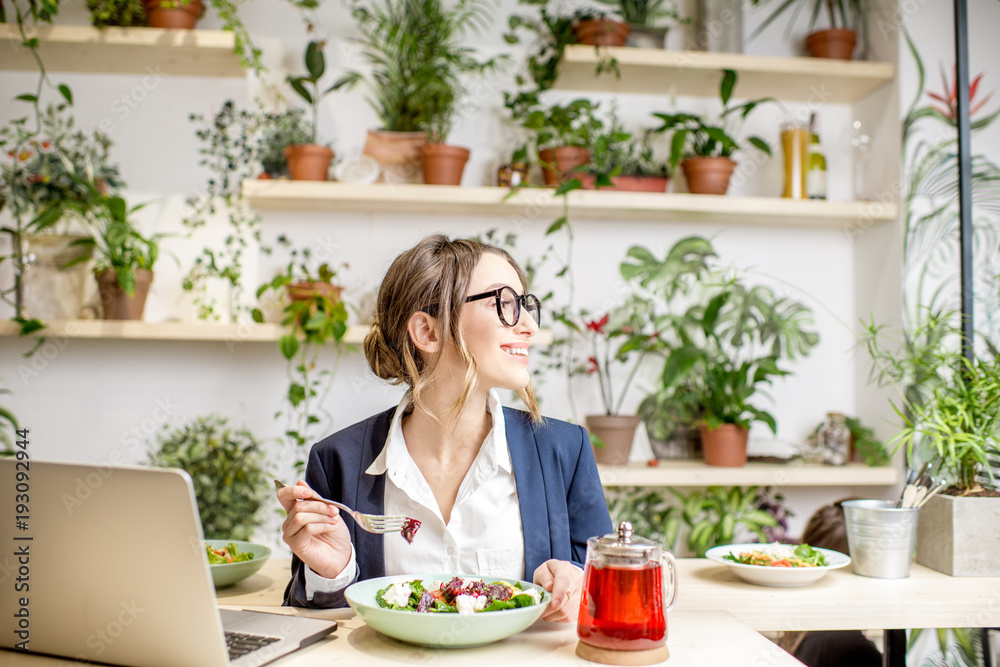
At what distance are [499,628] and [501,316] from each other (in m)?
0.58

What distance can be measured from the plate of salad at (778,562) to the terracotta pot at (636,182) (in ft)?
4.70

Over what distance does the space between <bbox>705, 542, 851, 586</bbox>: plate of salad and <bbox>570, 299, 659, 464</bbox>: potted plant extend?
1004mm

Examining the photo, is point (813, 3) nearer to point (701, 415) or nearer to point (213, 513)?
point (701, 415)

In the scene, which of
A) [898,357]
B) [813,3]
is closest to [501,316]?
[898,357]

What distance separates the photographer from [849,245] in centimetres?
294

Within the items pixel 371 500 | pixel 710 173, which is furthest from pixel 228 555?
pixel 710 173

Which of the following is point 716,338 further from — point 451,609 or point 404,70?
point 451,609

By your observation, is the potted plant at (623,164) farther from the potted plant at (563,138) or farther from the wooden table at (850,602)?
the wooden table at (850,602)

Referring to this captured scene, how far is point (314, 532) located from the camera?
114 cm

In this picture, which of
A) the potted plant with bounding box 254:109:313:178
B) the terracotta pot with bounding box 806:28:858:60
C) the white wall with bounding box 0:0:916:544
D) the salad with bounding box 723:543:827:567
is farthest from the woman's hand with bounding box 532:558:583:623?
the terracotta pot with bounding box 806:28:858:60

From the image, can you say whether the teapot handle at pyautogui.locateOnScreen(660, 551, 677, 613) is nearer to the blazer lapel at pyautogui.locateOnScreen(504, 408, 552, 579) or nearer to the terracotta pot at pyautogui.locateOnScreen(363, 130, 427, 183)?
the blazer lapel at pyautogui.locateOnScreen(504, 408, 552, 579)

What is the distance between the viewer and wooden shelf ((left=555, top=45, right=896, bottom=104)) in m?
2.60

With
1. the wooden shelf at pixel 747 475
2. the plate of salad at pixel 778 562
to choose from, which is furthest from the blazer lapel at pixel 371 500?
the wooden shelf at pixel 747 475

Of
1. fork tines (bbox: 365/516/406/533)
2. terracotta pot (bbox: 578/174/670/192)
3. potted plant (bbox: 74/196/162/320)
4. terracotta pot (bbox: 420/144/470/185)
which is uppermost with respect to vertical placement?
terracotta pot (bbox: 420/144/470/185)
